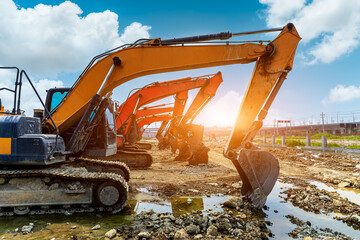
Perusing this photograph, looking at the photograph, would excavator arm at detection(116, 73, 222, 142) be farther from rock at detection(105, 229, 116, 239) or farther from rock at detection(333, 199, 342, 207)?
rock at detection(333, 199, 342, 207)

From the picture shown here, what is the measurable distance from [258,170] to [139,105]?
8.34 metres

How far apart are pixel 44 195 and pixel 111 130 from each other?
2215mm

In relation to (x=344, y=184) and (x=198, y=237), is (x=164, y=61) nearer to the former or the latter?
(x=198, y=237)

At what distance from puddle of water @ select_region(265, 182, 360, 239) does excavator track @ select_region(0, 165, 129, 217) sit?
9.15 ft

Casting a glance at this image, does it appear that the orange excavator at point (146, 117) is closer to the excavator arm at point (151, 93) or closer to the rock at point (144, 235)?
the excavator arm at point (151, 93)

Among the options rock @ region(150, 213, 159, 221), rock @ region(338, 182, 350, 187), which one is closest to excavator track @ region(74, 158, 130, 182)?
rock @ region(150, 213, 159, 221)

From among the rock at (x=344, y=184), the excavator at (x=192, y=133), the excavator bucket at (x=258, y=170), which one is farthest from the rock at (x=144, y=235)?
the excavator at (x=192, y=133)

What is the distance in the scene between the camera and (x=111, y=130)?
6371 millimetres

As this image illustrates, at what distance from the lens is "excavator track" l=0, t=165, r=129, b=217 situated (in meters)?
4.56

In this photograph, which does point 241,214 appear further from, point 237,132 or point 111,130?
point 111,130

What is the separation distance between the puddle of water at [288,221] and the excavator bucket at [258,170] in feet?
1.29

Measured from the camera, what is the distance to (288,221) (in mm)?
4426

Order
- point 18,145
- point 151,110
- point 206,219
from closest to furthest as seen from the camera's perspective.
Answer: point 206,219, point 18,145, point 151,110

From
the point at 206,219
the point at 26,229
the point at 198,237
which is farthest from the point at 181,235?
the point at 26,229
